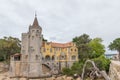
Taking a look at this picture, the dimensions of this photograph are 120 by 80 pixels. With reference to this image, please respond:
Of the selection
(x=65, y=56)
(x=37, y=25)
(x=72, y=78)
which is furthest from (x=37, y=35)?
(x=72, y=78)

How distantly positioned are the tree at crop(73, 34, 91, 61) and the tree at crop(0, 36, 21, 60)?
703 inches

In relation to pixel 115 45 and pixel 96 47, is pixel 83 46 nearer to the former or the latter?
pixel 96 47

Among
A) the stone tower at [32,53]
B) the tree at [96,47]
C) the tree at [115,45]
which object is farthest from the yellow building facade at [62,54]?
the tree at [115,45]

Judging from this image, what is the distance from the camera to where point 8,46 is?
193 ft

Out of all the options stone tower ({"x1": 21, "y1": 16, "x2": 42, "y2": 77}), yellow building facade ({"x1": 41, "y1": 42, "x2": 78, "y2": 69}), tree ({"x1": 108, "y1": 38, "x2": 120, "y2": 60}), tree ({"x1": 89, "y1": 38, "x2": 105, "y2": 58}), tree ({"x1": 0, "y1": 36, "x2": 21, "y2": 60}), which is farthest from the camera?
tree ({"x1": 108, "y1": 38, "x2": 120, "y2": 60})

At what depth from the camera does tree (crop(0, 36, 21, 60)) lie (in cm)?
5859

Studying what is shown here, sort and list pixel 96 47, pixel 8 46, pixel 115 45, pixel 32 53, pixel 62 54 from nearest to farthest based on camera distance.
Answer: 1. pixel 32 53
2. pixel 62 54
3. pixel 8 46
4. pixel 96 47
5. pixel 115 45

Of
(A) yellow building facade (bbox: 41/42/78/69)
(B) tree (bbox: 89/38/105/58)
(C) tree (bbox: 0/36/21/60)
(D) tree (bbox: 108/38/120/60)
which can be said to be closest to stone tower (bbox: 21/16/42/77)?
(A) yellow building facade (bbox: 41/42/78/69)

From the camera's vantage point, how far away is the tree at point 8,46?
192 feet

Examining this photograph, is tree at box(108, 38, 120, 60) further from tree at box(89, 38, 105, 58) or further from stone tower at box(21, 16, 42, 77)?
stone tower at box(21, 16, 42, 77)

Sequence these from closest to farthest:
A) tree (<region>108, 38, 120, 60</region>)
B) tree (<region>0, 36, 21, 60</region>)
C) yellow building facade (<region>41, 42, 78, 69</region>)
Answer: yellow building facade (<region>41, 42, 78, 69</region>) → tree (<region>0, 36, 21, 60</region>) → tree (<region>108, 38, 120, 60</region>)

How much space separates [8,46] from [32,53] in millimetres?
11414

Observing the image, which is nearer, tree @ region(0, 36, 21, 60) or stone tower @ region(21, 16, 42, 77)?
stone tower @ region(21, 16, 42, 77)

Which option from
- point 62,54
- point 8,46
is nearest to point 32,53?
point 62,54
